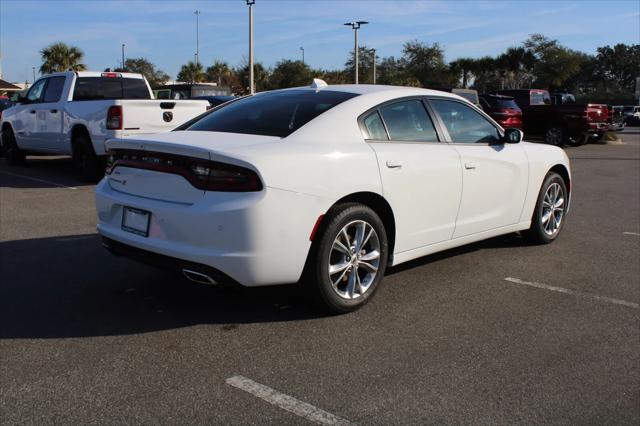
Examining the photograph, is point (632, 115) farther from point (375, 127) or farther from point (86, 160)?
point (375, 127)

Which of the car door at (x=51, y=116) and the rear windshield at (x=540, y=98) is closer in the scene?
the car door at (x=51, y=116)

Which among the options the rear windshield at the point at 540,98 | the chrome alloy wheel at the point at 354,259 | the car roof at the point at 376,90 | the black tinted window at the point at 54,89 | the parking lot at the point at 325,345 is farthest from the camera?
the rear windshield at the point at 540,98

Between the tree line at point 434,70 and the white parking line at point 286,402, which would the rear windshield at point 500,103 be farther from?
the tree line at point 434,70

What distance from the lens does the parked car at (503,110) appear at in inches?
770

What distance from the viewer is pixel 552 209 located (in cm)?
658

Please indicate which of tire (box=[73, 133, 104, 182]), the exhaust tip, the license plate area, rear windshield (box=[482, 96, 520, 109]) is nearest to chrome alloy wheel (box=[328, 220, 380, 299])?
the exhaust tip

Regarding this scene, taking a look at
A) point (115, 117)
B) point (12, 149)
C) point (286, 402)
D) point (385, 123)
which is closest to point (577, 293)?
point (385, 123)

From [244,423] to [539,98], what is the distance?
21768 mm

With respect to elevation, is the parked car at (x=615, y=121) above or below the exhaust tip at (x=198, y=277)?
above

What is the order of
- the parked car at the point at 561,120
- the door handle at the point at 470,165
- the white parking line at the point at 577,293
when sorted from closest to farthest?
the white parking line at the point at 577,293 < the door handle at the point at 470,165 < the parked car at the point at 561,120

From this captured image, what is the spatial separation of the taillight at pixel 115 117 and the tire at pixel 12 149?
14.4ft

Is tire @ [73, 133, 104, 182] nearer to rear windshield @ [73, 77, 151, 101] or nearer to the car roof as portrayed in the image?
rear windshield @ [73, 77, 151, 101]

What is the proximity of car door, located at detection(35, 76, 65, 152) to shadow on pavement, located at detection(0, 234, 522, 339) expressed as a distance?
6.19 meters

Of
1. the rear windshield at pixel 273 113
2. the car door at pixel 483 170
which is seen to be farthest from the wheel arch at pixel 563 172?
the rear windshield at pixel 273 113
